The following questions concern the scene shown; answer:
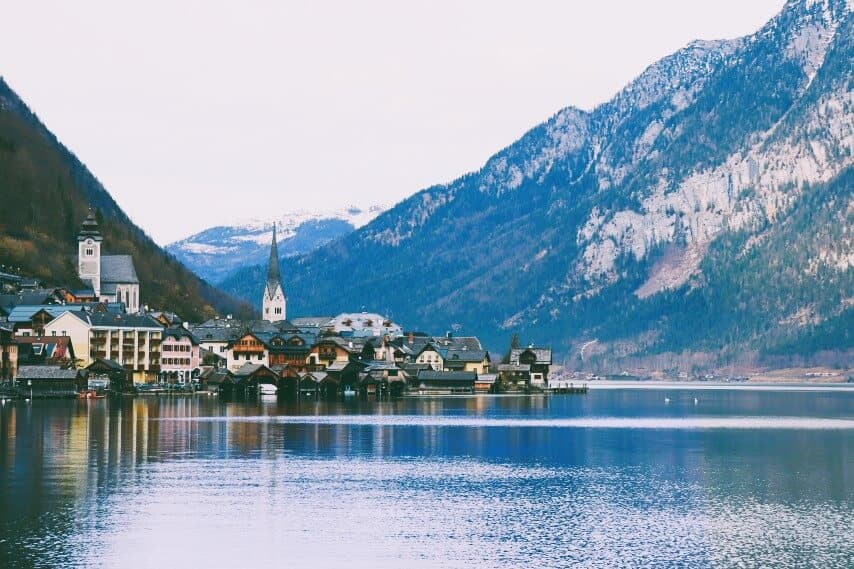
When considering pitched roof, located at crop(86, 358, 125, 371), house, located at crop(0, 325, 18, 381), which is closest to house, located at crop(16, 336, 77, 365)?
pitched roof, located at crop(86, 358, 125, 371)

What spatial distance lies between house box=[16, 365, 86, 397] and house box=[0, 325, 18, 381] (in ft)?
8.89

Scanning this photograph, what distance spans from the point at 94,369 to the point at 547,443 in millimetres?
90253

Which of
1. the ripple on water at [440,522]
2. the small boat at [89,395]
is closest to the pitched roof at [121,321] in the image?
the small boat at [89,395]

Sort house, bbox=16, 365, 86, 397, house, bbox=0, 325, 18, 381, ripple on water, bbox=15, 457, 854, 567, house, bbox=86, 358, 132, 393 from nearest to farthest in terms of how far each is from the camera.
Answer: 1. ripple on water, bbox=15, 457, 854, 567
2. house, bbox=16, 365, 86, 397
3. house, bbox=0, 325, 18, 381
4. house, bbox=86, 358, 132, 393

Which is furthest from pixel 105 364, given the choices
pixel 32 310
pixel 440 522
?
pixel 440 522

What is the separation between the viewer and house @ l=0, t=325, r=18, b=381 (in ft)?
555

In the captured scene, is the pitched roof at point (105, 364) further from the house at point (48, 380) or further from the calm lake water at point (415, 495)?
the calm lake water at point (415, 495)

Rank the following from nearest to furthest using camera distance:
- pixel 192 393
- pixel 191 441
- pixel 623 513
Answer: pixel 623 513, pixel 191 441, pixel 192 393

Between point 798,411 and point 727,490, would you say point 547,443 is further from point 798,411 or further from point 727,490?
point 798,411

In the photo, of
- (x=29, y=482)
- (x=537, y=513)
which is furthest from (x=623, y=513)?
(x=29, y=482)

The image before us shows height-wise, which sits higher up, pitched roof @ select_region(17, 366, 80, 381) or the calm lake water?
pitched roof @ select_region(17, 366, 80, 381)

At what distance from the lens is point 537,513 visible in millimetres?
65312

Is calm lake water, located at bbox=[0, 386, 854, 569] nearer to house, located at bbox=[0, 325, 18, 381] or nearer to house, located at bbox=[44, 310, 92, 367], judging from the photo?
house, located at bbox=[0, 325, 18, 381]

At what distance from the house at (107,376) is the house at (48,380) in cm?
788
